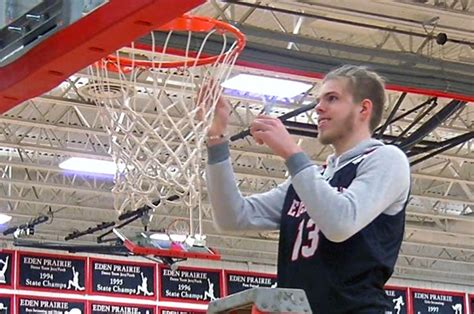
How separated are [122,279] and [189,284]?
129 cm

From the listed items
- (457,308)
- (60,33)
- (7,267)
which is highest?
(7,267)

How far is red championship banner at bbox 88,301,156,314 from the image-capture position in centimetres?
1692

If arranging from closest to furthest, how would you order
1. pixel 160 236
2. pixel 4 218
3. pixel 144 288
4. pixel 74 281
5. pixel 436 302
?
1. pixel 160 236
2. pixel 74 281
3. pixel 4 218
4. pixel 144 288
5. pixel 436 302

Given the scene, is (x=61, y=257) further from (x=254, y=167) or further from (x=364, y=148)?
(x=364, y=148)

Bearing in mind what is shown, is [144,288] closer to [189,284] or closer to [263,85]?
[189,284]

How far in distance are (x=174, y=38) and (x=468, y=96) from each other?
4445 mm

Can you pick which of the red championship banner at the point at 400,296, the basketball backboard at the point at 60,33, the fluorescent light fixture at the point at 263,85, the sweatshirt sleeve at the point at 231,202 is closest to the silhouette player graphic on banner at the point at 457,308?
the red championship banner at the point at 400,296

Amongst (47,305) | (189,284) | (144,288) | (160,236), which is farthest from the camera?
(189,284)

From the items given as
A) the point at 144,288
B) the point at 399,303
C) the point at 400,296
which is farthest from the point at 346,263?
the point at 400,296

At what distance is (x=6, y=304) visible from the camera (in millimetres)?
16562

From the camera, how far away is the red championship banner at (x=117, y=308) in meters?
16.9

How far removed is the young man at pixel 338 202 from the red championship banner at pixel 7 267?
14691 millimetres

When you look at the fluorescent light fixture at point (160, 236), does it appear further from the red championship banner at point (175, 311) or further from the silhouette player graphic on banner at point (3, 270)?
the silhouette player graphic on banner at point (3, 270)

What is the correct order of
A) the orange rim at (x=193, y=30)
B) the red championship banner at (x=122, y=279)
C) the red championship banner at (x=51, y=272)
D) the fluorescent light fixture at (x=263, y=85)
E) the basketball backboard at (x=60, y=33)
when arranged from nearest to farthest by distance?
the basketball backboard at (x=60, y=33), the orange rim at (x=193, y=30), the fluorescent light fixture at (x=263, y=85), the red championship banner at (x=51, y=272), the red championship banner at (x=122, y=279)
